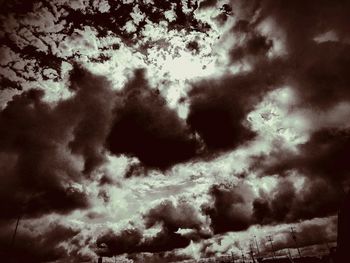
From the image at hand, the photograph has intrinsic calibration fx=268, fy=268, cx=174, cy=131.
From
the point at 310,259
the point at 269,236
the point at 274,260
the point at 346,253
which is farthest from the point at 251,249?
the point at 346,253

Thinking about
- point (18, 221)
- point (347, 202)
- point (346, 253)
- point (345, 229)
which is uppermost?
point (18, 221)

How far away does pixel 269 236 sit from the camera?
261ft

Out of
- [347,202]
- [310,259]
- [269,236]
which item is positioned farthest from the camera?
[269,236]

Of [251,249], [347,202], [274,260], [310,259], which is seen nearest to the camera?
[347,202]

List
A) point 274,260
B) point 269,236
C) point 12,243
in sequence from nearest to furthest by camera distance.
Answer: point 12,243
point 274,260
point 269,236

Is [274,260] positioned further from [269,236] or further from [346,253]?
[346,253]

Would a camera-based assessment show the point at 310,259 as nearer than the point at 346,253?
No

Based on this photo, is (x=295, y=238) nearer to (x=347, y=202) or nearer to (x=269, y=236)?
(x=269, y=236)

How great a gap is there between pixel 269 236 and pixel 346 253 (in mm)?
59696

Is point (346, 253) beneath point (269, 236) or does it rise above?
beneath

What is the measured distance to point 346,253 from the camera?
81.0 ft

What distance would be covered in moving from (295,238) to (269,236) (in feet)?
56.3

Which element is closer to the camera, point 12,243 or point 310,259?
point 12,243

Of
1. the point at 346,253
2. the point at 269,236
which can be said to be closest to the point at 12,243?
the point at 346,253
